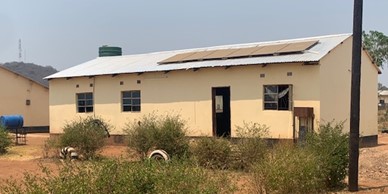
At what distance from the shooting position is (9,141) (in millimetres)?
20062

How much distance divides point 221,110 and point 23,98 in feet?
60.6

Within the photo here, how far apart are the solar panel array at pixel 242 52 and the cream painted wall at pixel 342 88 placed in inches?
44.1

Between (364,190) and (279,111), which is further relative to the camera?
(279,111)

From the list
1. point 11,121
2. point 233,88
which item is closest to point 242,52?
point 233,88

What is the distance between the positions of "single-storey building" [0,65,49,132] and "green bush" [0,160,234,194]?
29.8m

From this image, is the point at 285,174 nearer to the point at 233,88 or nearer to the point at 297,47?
the point at 297,47

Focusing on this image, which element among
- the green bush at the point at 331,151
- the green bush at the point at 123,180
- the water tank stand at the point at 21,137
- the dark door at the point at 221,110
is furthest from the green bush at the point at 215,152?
the water tank stand at the point at 21,137

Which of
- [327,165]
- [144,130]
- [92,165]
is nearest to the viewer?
[92,165]

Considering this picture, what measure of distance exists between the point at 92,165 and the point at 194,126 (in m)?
14.6

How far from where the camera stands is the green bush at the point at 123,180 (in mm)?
5462

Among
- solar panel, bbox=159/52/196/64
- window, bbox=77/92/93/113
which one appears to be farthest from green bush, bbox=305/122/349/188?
window, bbox=77/92/93/113

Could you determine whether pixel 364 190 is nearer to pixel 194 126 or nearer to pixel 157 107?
pixel 194 126

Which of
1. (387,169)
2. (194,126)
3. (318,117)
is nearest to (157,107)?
(194,126)

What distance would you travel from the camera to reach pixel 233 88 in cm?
1956
